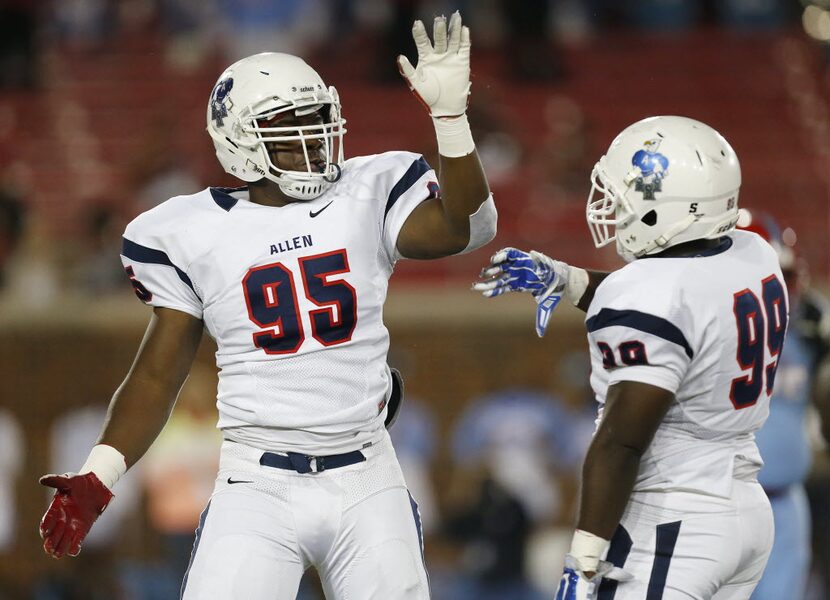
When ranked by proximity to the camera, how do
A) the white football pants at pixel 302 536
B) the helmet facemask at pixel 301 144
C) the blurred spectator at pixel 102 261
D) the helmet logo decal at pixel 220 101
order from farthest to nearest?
the blurred spectator at pixel 102 261 < the helmet logo decal at pixel 220 101 < the helmet facemask at pixel 301 144 < the white football pants at pixel 302 536

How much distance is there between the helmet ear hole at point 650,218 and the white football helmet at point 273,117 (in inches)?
30.6

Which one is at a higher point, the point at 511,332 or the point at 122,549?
the point at 511,332

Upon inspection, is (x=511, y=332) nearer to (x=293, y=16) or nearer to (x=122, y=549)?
(x=122, y=549)

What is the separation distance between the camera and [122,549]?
7910 mm

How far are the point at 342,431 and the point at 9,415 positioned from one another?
17.7ft

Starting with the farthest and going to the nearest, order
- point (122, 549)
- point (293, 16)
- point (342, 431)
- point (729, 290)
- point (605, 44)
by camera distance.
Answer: point (605, 44)
point (293, 16)
point (122, 549)
point (342, 431)
point (729, 290)

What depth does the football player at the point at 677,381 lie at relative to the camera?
118 inches

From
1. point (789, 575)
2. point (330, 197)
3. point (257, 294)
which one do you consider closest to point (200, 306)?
point (257, 294)

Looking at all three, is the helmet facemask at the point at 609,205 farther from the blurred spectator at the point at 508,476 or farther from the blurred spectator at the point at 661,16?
the blurred spectator at the point at 661,16

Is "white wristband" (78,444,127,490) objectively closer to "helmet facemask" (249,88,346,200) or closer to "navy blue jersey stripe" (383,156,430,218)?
"helmet facemask" (249,88,346,200)

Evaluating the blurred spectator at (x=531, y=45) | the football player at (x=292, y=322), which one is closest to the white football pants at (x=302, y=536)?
the football player at (x=292, y=322)

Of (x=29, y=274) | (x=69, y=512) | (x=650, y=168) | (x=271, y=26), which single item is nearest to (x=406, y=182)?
(x=650, y=168)

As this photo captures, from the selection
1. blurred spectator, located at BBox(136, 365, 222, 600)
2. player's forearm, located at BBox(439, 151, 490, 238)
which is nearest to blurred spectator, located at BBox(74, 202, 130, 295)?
blurred spectator, located at BBox(136, 365, 222, 600)

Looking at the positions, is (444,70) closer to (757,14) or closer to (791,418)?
(791,418)
